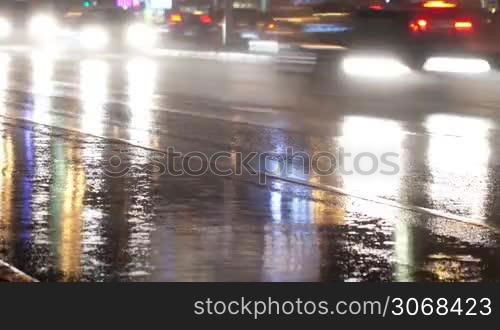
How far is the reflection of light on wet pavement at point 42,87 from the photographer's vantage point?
17734mm

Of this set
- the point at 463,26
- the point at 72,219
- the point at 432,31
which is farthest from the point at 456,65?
the point at 72,219

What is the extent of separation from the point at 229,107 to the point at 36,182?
8.08 meters

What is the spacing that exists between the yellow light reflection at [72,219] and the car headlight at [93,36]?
31.4 metres

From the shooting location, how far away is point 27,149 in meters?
13.6

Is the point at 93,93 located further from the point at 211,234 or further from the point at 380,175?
the point at 211,234

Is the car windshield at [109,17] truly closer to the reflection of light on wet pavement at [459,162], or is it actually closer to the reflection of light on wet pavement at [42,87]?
the reflection of light on wet pavement at [42,87]

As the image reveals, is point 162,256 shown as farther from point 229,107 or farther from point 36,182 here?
point 229,107

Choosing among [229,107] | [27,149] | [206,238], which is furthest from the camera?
[229,107]

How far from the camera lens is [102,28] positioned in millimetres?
44219

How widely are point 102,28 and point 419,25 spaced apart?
24.2 meters

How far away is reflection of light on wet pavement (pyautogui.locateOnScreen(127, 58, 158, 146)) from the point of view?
15438 mm

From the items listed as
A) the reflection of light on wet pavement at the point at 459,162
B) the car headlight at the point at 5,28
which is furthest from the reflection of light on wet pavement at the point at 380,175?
the car headlight at the point at 5,28

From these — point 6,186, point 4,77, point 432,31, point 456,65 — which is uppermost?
point 432,31

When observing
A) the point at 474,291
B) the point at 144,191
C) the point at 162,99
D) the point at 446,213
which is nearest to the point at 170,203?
the point at 144,191
